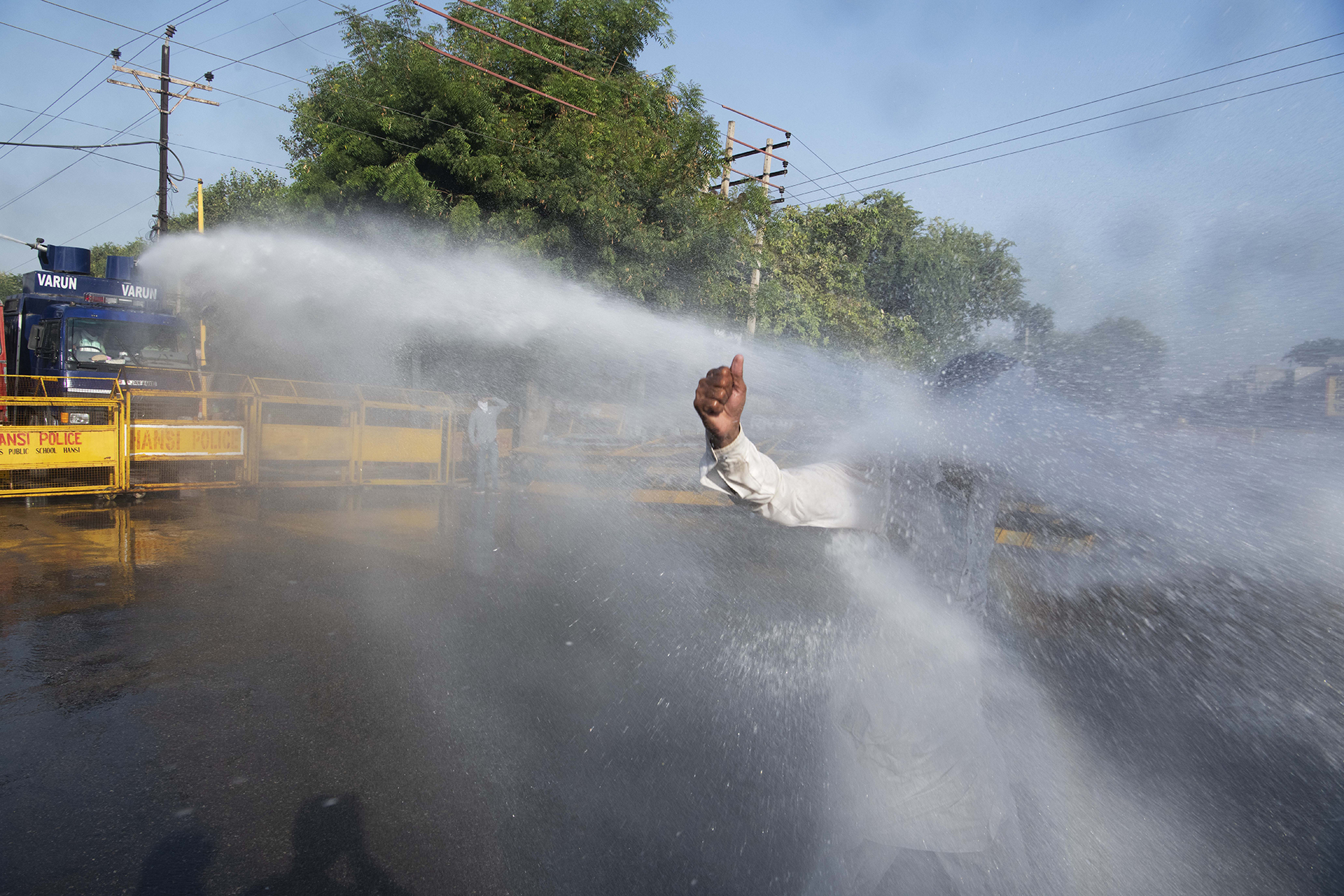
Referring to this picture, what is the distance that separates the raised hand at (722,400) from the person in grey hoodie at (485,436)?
10352 mm

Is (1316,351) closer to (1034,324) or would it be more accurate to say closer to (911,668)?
(1034,324)

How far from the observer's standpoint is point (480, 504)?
11211 mm

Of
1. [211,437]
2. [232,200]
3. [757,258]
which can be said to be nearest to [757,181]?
[757,258]

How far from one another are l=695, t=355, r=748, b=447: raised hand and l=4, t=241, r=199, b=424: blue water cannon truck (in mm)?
13834

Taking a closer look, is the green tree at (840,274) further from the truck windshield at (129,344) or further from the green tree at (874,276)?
the truck windshield at (129,344)

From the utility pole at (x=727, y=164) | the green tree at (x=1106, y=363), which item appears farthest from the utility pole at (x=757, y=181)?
the green tree at (x=1106, y=363)

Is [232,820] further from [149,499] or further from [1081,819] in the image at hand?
[149,499]

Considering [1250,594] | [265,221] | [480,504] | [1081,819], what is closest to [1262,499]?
[1250,594]

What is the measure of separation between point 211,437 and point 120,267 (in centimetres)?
605

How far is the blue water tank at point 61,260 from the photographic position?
14102mm

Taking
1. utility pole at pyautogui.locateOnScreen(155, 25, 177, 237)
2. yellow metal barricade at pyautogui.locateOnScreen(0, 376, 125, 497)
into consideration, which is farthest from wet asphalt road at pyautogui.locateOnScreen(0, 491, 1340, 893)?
utility pole at pyautogui.locateOnScreen(155, 25, 177, 237)

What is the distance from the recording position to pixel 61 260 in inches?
556

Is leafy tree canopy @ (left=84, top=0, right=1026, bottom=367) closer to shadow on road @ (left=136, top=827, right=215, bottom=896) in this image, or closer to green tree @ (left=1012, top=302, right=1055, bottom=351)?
green tree @ (left=1012, top=302, right=1055, bottom=351)

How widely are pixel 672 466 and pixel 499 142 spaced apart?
21.9ft
